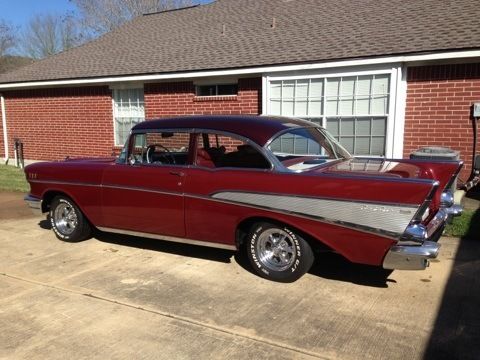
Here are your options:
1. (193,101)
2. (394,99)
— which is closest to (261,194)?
(394,99)

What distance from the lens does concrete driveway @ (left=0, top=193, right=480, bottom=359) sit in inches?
135

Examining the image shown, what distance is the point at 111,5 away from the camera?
28.7m

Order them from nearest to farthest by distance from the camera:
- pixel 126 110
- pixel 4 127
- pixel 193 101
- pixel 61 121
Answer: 1. pixel 193 101
2. pixel 126 110
3. pixel 61 121
4. pixel 4 127

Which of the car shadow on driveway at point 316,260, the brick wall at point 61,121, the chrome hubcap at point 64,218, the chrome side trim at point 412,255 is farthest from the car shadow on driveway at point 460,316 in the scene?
the brick wall at point 61,121

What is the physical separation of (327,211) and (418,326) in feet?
3.90

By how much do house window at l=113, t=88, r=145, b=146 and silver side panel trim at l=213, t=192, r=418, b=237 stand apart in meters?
8.11

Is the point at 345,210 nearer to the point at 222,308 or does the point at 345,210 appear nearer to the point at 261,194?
the point at 261,194

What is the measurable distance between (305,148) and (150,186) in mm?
1823

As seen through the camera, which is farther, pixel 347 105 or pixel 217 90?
pixel 217 90

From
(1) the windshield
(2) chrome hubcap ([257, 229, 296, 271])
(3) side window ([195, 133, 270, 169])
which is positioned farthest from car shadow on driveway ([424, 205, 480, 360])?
(3) side window ([195, 133, 270, 169])

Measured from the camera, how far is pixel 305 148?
546 cm

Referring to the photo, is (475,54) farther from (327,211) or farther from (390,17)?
(327,211)

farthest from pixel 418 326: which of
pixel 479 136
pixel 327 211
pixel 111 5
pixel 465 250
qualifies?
pixel 111 5

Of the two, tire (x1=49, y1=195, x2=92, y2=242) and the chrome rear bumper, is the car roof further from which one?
the chrome rear bumper
